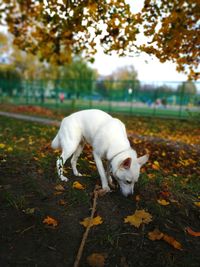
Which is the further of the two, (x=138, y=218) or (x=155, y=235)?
(x=138, y=218)

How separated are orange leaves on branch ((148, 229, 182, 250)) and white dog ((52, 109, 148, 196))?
71 centimetres

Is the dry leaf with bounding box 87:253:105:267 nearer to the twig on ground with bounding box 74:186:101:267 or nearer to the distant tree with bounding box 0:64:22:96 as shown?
the twig on ground with bounding box 74:186:101:267

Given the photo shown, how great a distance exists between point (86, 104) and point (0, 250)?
2311 centimetres

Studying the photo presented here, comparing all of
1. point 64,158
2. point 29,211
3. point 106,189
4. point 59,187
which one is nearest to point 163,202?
point 106,189

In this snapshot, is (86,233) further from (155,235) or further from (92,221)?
(155,235)

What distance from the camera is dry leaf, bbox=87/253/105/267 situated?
2.64 metres

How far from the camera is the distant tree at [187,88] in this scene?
20.8 m

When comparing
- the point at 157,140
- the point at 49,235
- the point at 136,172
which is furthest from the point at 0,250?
the point at 157,140

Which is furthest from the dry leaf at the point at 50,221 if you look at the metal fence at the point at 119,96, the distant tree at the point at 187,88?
the distant tree at the point at 187,88

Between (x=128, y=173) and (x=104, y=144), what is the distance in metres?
0.65

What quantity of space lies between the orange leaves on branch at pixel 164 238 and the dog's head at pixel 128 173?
0.69 meters

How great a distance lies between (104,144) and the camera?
4066 mm

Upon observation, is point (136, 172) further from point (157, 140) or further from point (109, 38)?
point (157, 140)

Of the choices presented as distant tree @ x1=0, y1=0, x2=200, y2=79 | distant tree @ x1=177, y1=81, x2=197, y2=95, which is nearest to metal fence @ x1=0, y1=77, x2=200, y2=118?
distant tree @ x1=177, y1=81, x2=197, y2=95
